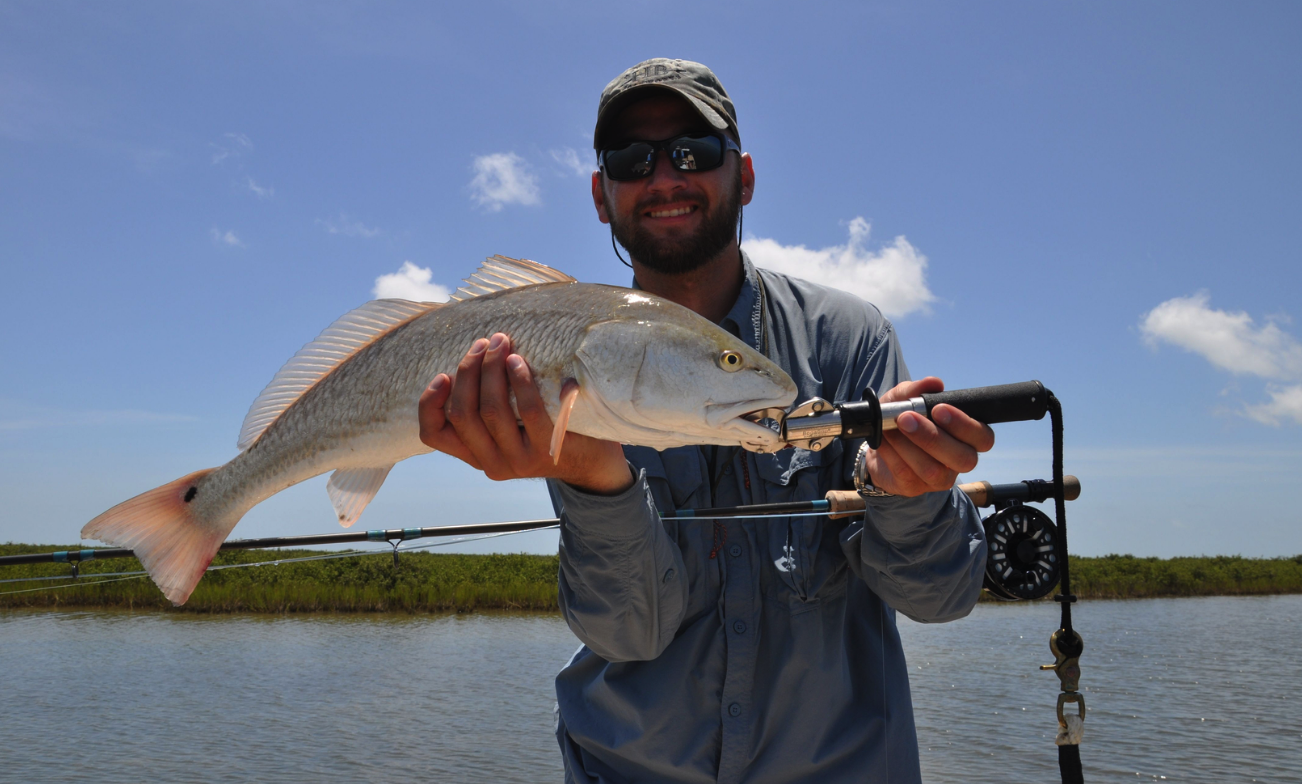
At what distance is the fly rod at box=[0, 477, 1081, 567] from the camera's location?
246 centimetres

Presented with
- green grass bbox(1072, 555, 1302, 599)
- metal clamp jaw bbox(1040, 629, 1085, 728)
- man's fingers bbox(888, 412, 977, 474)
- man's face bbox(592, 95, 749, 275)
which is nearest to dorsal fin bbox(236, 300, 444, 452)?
man's face bbox(592, 95, 749, 275)

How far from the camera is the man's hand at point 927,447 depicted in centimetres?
175

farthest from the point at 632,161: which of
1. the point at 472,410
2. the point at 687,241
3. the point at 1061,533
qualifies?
the point at 1061,533

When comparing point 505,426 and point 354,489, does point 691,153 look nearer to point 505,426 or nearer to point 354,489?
point 505,426

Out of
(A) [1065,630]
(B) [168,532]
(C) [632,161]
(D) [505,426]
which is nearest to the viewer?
(D) [505,426]

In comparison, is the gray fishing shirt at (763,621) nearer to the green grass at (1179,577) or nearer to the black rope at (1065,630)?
the black rope at (1065,630)

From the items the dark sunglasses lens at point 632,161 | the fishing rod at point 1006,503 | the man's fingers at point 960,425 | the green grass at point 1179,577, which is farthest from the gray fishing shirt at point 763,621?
the green grass at point 1179,577

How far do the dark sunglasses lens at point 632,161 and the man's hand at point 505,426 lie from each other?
92 centimetres

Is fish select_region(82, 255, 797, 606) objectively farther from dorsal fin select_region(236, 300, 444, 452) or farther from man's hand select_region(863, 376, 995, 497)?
man's hand select_region(863, 376, 995, 497)

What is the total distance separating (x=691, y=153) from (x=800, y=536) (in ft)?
4.49

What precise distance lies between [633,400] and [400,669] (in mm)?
15462

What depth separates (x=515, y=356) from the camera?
6.86 feet

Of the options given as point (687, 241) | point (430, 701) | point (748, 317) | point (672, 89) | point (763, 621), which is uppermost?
point (672, 89)

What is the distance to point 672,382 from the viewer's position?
6.75ft
